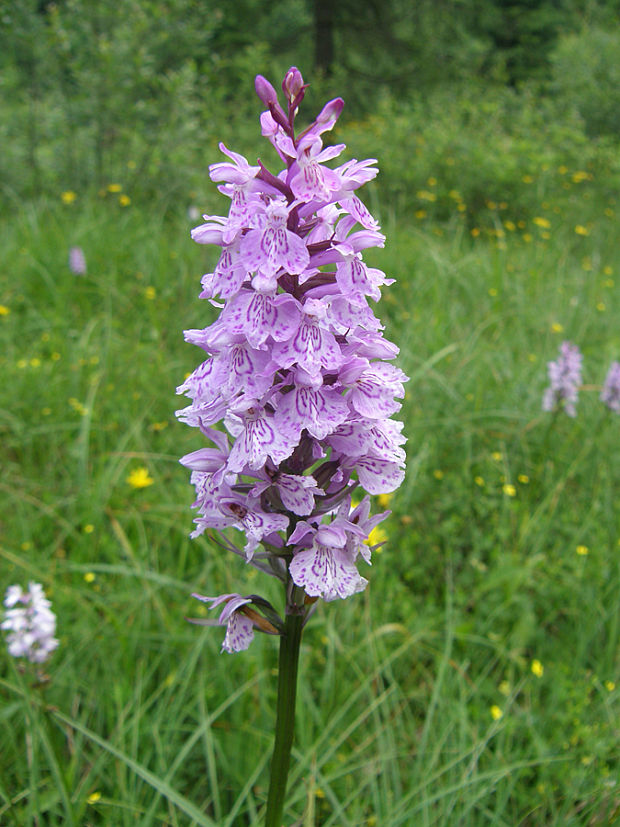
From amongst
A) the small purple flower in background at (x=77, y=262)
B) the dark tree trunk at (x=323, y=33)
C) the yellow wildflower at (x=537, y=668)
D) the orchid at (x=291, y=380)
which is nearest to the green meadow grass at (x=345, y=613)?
the yellow wildflower at (x=537, y=668)

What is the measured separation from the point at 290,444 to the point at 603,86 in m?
15.6

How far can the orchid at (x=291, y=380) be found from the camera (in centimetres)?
114

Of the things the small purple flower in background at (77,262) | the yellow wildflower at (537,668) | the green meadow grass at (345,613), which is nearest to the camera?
the green meadow grass at (345,613)

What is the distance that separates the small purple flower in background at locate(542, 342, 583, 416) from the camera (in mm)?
3354

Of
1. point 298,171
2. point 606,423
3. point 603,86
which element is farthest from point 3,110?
point 603,86

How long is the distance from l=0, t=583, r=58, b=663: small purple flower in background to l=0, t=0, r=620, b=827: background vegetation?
115 mm

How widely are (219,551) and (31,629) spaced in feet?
2.93

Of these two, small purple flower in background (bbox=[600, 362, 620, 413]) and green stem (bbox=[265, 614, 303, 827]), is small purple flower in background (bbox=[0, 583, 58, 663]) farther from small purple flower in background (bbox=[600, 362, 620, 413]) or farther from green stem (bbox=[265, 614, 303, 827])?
small purple flower in background (bbox=[600, 362, 620, 413])

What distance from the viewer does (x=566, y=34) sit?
803 inches

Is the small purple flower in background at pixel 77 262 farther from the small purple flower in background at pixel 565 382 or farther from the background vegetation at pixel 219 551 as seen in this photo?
the small purple flower in background at pixel 565 382

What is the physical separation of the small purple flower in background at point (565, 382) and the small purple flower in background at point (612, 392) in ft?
0.51

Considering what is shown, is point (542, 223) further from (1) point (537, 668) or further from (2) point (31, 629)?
(2) point (31, 629)

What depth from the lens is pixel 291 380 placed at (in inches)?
46.3

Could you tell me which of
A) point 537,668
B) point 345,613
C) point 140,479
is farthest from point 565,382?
point 140,479
